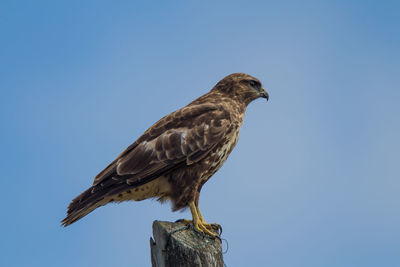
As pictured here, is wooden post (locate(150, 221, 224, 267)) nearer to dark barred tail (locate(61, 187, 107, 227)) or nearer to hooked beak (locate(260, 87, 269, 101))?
dark barred tail (locate(61, 187, 107, 227))

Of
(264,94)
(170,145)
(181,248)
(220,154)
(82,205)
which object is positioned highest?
(264,94)

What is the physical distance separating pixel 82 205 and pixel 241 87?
3.12 meters

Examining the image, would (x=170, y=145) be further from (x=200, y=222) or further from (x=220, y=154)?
(x=200, y=222)

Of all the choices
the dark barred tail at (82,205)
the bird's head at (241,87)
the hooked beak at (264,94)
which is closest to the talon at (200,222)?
the dark barred tail at (82,205)

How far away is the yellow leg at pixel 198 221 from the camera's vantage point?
5932mm

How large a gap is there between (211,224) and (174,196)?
1.82 feet

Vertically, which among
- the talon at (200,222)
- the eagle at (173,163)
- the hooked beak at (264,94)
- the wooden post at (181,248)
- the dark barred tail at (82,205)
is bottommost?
the wooden post at (181,248)

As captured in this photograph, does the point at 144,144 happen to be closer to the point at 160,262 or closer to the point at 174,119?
the point at 174,119

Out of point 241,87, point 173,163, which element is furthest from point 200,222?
point 241,87

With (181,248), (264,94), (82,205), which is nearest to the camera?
(181,248)

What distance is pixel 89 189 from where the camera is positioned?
20.3 feet

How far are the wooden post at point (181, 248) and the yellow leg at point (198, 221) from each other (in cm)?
53

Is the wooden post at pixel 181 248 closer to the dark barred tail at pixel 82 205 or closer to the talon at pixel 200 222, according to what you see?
the talon at pixel 200 222

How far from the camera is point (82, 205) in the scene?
604cm
